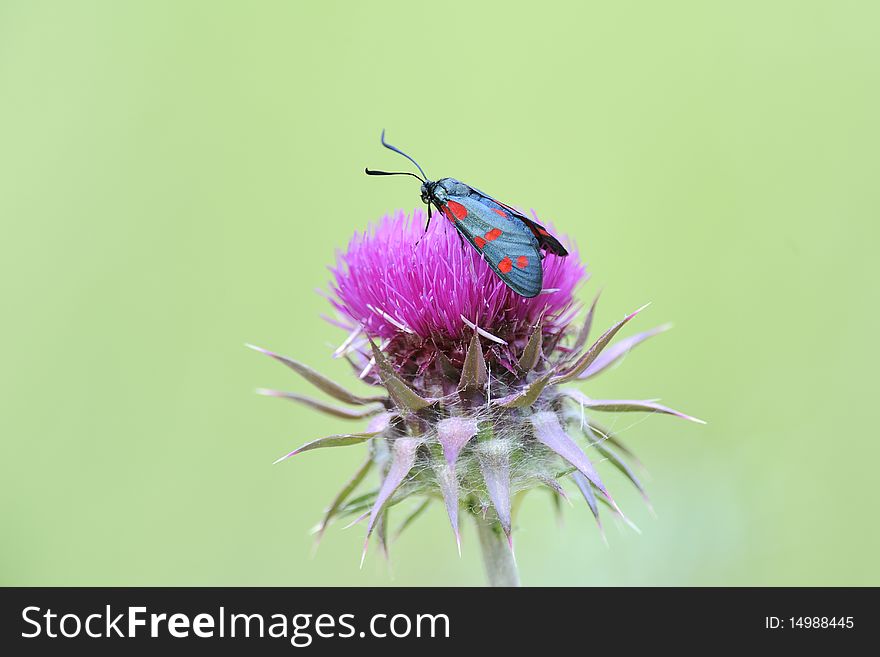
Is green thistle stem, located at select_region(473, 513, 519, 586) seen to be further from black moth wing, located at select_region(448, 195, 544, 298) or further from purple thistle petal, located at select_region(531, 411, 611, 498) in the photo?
black moth wing, located at select_region(448, 195, 544, 298)

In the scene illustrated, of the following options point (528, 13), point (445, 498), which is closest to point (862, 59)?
point (528, 13)

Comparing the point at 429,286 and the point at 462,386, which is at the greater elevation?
the point at 429,286

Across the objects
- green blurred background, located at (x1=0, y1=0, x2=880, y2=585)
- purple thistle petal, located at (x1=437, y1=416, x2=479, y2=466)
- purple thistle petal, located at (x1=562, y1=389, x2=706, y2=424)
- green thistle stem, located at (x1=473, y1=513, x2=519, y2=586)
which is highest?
green blurred background, located at (x1=0, y1=0, x2=880, y2=585)

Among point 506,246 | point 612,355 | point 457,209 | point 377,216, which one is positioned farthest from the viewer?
point 377,216

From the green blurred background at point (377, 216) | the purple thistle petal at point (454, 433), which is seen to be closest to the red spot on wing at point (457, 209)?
the purple thistle petal at point (454, 433)

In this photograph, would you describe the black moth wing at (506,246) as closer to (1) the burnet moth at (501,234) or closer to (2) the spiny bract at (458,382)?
(1) the burnet moth at (501,234)

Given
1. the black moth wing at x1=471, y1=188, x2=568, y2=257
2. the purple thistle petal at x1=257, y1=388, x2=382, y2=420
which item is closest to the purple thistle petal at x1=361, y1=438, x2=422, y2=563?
the purple thistle petal at x1=257, y1=388, x2=382, y2=420

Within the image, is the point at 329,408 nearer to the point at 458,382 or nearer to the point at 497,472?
the point at 458,382

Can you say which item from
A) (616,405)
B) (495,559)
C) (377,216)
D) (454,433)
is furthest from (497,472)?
(377,216)
